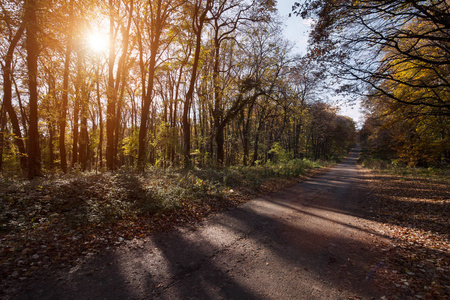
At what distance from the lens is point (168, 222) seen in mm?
5457

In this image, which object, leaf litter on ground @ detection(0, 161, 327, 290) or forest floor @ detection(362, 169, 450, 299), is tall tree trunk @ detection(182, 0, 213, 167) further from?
forest floor @ detection(362, 169, 450, 299)

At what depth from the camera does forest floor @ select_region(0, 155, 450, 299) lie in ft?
10.6

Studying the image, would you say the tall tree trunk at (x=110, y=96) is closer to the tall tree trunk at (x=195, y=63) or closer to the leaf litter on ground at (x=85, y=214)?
the tall tree trunk at (x=195, y=63)

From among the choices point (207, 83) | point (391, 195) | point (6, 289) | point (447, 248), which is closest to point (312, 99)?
point (207, 83)

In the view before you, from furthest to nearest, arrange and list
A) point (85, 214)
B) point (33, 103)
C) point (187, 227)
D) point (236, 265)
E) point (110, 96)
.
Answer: point (110, 96), point (33, 103), point (187, 227), point (85, 214), point (236, 265)

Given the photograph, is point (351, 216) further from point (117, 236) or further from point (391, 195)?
point (117, 236)

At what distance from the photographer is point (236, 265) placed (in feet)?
11.7

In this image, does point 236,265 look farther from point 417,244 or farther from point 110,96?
point 110,96

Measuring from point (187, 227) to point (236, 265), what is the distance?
207 cm

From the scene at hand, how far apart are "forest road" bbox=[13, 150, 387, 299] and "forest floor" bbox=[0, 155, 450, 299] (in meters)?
0.04

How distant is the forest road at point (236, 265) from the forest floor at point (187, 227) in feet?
0.14

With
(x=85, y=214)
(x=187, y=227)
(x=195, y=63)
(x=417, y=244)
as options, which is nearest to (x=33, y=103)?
(x=85, y=214)

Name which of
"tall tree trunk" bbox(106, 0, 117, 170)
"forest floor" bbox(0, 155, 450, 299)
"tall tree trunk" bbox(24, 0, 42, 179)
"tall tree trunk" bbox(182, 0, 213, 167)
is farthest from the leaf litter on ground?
"tall tree trunk" bbox(106, 0, 117, 170)

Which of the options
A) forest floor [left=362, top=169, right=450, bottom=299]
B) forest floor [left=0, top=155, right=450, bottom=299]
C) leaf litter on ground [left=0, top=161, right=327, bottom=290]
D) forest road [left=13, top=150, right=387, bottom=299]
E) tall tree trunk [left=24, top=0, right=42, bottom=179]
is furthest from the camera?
tall tree trunk [left=24, top=0, right=42, bottom=179]
